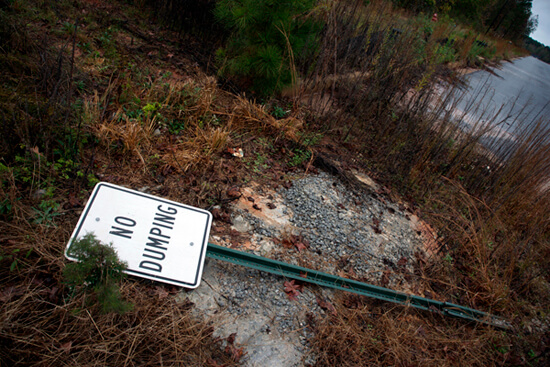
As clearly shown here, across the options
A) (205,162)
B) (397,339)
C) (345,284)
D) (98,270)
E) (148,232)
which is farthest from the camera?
(205,162)

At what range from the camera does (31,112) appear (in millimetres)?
2346

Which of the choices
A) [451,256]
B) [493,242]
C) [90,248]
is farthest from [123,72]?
[493,242]

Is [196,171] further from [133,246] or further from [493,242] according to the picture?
[493,242]

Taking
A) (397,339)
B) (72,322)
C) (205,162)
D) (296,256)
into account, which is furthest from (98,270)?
(397,339)

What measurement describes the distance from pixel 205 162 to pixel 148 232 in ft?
3.91

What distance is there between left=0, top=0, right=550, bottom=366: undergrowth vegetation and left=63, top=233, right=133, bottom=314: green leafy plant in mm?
189

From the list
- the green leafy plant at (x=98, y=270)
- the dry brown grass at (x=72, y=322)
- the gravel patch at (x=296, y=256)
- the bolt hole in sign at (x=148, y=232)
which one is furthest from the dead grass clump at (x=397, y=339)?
the green leafy plant at (x=98, y=270)

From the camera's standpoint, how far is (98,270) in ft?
5.12

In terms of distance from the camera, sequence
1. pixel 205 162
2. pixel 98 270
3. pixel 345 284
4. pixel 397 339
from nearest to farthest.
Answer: pixel 98 270, pixel 397 339, pixel 345 284, pixel 205 162

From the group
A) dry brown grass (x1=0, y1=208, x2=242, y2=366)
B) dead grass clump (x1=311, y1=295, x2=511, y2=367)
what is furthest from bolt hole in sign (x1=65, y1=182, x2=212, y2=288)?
dead grass clump (x1=311, y1=295, x2=511, y2=367)

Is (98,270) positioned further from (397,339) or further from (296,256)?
(397,339)

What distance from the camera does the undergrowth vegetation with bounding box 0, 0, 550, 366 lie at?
1.72 metres

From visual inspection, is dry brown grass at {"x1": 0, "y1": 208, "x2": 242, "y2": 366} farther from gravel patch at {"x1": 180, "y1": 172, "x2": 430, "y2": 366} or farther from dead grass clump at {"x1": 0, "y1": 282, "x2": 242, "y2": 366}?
gravel patch at {"x1": 180, "y1": 172, "x2": 430, "y2": 366}

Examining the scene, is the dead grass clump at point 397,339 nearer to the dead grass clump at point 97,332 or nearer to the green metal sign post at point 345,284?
the green metal sign post at point 345,284
